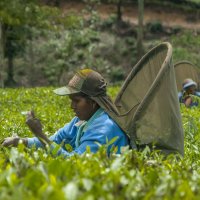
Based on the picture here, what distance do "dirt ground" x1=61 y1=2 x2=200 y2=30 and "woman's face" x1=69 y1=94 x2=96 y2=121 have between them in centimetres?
3437

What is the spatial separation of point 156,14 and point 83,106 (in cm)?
3571

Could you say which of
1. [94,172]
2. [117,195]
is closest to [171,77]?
[94,172]

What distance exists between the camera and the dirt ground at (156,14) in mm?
39438

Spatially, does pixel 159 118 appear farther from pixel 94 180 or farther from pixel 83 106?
pixel 94 180

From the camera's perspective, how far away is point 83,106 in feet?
16.2

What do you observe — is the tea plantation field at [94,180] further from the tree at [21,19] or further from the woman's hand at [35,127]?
the tree at [21,19]

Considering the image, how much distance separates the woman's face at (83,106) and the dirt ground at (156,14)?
1353 inches

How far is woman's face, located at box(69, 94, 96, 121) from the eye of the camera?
492cm

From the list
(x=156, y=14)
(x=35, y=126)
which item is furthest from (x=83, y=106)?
(x=156, y=14)

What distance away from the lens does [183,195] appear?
253 cm

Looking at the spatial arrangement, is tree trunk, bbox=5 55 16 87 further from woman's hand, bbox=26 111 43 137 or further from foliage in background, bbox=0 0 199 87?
woman's hand, bbox=26 111 43 137

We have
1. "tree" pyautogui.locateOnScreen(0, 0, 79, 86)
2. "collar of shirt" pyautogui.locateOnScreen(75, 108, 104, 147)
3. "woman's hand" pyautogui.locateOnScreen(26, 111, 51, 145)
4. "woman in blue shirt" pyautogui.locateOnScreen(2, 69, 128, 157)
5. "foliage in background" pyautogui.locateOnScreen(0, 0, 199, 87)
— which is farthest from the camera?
"foliage in background" pyautogui.locateOnScreen(0, 0, 199, 87)

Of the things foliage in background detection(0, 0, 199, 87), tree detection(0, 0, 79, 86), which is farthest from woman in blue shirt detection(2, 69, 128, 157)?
foliage in background detection(0, 0, 199, 87)

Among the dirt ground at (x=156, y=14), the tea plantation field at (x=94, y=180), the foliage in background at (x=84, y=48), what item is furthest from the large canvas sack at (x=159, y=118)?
the dirt ground at (x=156, y=14)
